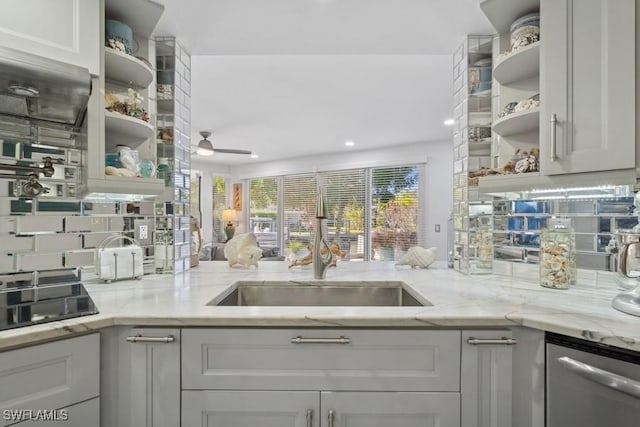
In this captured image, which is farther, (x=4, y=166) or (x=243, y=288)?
(x=243, y=288)

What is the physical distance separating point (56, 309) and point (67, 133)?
2.76 ft

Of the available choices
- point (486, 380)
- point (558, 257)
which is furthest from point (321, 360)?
point (558, 257)

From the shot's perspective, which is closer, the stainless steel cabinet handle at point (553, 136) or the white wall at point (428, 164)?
the stainless steel cabinet handle at point (553, 136)

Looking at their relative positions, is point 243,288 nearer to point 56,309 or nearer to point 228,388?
point 228,388

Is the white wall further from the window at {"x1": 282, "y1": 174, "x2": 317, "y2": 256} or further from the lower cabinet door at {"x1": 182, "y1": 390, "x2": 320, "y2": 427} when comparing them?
the lower cabinet door at {"x1": 182, "y1": 390, "x2": 320, "y2": 427}

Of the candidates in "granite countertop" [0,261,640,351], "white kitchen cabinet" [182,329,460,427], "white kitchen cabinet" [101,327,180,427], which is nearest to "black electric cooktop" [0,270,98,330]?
"granite countertop" [0,261,640,351]

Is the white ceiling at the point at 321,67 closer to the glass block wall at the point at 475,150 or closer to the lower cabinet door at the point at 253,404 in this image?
the glass block wall at the point at 475,150

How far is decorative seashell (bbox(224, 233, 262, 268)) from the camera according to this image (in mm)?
1848

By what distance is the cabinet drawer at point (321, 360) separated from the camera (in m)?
0.99

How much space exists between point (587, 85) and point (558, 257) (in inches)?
26.9

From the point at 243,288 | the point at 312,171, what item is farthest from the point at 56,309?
the point at 312,171

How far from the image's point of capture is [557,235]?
1405mm

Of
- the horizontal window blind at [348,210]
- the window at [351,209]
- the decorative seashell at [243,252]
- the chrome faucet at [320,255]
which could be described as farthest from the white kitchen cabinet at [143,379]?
the horizontal window blind at [348,210]

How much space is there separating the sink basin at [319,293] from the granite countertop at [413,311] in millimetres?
118
